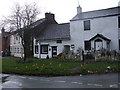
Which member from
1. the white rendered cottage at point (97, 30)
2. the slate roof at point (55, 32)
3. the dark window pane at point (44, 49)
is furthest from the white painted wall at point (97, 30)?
the dark window pane at point (44, 49)

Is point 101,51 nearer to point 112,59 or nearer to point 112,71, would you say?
point 112,59

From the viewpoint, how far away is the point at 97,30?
105 ft

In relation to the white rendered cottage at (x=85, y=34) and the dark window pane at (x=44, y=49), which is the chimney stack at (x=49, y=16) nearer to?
the white rendered cottage at (x=85, y=34)

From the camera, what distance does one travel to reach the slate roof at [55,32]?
1460 inches

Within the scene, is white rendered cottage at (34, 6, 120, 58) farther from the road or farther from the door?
the road

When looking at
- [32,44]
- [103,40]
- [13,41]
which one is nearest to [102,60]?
[103,40]

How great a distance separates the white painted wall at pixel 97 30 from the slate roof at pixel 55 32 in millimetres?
1831

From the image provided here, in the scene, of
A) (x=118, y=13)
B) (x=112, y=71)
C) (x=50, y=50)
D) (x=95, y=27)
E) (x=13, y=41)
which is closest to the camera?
(x=112, y=71)

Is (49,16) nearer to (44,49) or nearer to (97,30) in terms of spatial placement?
(44,49)

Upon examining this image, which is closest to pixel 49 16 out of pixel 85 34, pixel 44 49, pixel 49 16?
pixel 49 16

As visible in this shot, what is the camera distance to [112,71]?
58.2 feet

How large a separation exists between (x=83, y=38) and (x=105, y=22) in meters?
4.56

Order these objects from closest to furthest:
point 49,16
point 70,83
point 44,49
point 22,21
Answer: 1. point 70,83
2. point 22,21
3. point 44,49
4. point 49,16

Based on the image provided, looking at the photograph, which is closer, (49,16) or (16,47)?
(49,16)
